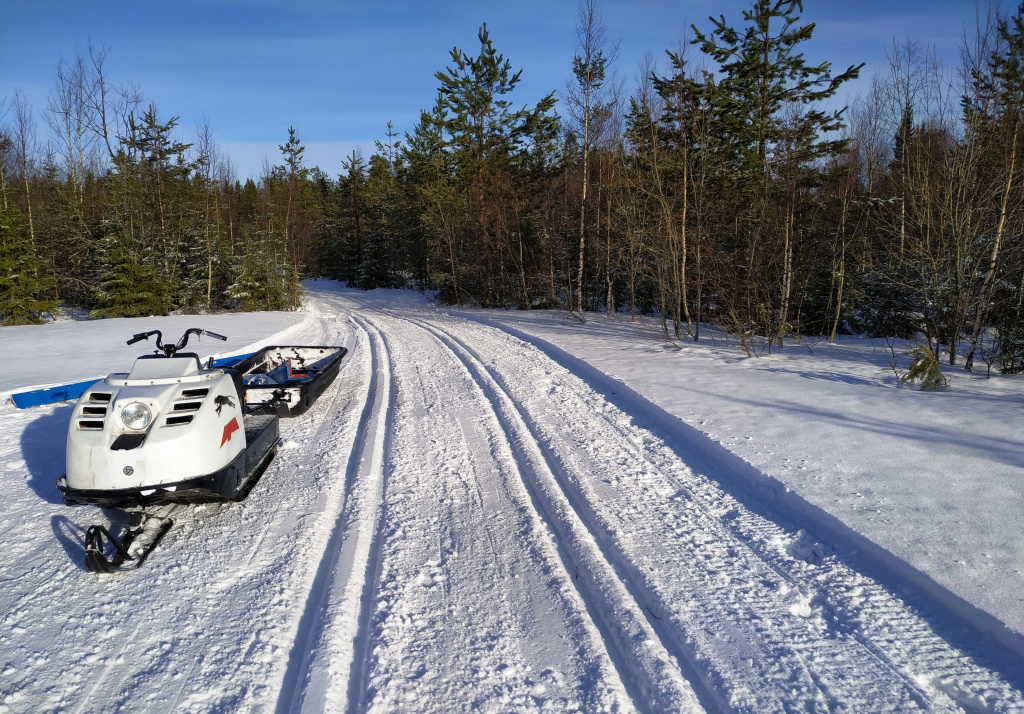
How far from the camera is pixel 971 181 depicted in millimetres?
8242

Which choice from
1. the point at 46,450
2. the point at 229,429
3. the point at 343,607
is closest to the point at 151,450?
the point at 229,429

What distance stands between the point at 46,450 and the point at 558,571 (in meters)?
5.39

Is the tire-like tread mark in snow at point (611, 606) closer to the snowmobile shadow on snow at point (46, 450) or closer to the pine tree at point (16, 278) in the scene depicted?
the snowmobile shadow on snow at point (46, 450)

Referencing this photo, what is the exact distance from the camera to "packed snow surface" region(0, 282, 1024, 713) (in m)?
2.53

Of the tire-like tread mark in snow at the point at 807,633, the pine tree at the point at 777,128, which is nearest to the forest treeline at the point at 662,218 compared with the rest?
the pine tree at the point at 777,128

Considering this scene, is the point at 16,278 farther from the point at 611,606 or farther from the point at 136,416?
the point at 611,606

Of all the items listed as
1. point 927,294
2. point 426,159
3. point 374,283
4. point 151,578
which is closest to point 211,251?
point 426,159

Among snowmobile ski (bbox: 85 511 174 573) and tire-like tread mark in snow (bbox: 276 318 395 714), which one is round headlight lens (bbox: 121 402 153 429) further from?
tire-like tread mark in snow (bbox: 276 318 395 714)

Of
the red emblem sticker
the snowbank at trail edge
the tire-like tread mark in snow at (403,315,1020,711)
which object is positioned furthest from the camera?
the red emblem sticker

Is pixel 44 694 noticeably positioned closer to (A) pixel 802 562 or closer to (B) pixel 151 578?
(B) pixel 151 578

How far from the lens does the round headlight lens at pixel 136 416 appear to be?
144 inches

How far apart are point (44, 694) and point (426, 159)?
33.1 meters

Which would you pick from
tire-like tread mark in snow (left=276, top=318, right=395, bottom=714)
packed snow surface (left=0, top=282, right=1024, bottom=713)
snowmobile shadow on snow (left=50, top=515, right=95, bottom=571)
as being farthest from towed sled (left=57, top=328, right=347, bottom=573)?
tire-like tread mark in snow (left=276, top=318, right=395, bottom=714)

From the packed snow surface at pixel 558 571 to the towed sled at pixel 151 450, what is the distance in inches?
11.2
